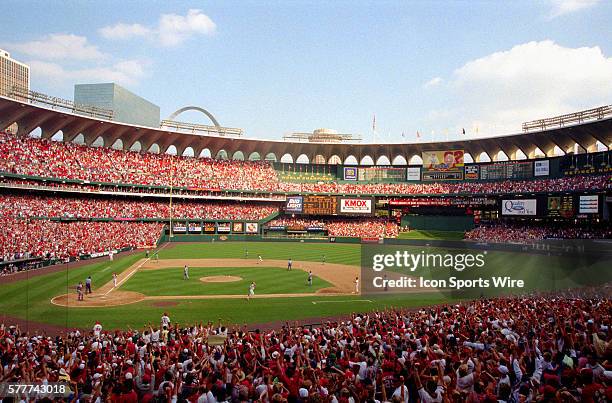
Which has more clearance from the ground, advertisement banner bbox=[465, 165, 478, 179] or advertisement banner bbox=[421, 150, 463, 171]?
advertisement banner bbox=[421, 150, 463, 171]

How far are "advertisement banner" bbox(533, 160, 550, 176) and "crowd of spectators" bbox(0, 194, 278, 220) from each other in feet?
138

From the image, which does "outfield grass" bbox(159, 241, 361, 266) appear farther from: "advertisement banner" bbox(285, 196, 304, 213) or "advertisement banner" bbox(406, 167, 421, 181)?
"advertisement banner" bbox(406, 167, 421, 181)

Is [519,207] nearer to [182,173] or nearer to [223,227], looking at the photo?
[223,227]

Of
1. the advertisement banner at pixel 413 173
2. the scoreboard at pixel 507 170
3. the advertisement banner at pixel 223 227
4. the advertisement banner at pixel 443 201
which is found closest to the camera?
the scoreboard at pixel 507 170

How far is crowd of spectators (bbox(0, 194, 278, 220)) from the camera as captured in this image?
47700mm

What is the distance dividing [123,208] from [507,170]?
59544 millimetres

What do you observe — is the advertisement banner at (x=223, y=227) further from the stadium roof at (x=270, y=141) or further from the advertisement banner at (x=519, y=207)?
the advertisement banner at (x=519, y=207)

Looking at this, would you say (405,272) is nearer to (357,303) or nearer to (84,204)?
(357,303)

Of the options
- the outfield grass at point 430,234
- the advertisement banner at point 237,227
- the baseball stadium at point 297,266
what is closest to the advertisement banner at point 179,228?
the baseball stadium at point 297,266

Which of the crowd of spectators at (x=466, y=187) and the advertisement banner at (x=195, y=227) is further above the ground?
the crowd of spectators at (x=466, y=187)

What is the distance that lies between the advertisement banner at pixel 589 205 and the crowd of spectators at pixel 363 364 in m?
42.5

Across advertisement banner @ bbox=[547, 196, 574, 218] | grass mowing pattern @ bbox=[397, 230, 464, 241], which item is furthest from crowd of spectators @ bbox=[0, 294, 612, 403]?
grass mowing pattern @ bbox=[397, 230, 464, 241]

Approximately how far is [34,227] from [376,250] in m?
40.8

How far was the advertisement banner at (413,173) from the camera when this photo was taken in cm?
7825
